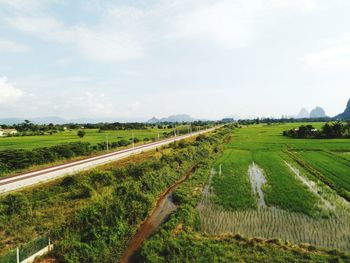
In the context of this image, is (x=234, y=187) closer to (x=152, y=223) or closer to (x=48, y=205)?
(x=152, y=223)

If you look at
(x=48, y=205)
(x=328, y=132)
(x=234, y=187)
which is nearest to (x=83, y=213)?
(x=48, y=205)

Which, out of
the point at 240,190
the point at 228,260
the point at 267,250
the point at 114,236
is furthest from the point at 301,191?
the point at 114,236

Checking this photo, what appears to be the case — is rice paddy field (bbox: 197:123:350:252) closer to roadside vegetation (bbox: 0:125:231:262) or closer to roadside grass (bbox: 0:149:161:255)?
roadside vegetation (bbox: 0:125:231:262)

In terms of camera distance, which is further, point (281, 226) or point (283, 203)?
point (283, 203)

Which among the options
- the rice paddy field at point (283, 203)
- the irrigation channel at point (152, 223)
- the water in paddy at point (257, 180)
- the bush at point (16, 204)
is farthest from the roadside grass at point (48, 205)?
the water in paddy at point (257, 180)

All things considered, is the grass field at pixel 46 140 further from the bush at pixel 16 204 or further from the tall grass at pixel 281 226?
the tall grass at pixel 281 226

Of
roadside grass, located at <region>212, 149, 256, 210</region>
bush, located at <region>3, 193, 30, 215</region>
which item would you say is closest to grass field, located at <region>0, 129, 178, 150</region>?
bush, located at <region>3, 193, 30, 215</region>
